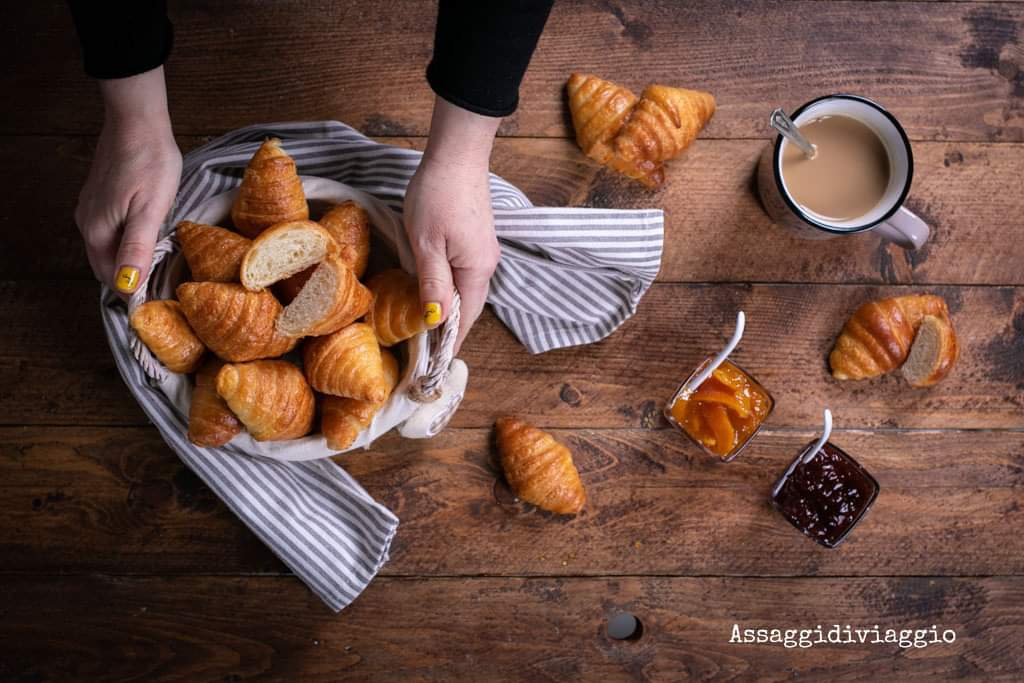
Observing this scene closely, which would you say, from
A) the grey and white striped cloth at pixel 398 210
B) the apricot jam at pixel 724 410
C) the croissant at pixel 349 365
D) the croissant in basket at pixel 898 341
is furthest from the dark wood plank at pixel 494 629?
the croissant at pixel 349 365

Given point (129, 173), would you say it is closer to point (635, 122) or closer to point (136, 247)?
point (136, 247)

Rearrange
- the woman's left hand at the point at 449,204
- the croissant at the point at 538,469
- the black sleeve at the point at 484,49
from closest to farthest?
the black sleeve at the point at 484,49
the woman's left hand at the point at 449,204
the croissant at the point at 538,469

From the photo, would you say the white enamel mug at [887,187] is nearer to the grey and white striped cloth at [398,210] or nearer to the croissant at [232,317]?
the grey and white striped cloth at [398,210]

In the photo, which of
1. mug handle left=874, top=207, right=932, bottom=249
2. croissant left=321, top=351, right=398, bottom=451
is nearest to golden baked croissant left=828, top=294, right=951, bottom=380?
mug handle left=874, top=207, right=932, bottom=249

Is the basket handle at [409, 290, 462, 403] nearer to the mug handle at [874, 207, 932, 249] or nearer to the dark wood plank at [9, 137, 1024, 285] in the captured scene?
the dark wood plank at [9, 137, 1024, 285]

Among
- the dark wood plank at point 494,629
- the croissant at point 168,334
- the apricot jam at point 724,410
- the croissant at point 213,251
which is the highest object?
the croissant at point 213,251

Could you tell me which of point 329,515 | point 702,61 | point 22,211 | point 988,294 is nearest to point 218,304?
point 329,515

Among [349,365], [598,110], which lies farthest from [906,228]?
[349,365]
